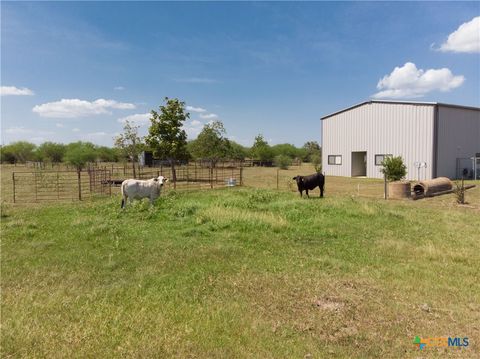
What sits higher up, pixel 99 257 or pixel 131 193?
pixel 131 193

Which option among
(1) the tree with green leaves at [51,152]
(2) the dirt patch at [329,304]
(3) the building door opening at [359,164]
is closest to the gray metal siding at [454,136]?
(3) the building door opening at [359,164]

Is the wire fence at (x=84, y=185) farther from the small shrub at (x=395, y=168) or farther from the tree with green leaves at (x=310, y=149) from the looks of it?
the tree with green leaves at (x=310, y=149)

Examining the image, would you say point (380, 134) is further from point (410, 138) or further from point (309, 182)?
point (309, 182)

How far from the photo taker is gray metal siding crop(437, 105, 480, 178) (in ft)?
80.5

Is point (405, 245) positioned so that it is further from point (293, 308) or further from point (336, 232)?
point (293, 308)

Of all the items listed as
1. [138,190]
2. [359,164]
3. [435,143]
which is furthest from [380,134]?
[138,190]

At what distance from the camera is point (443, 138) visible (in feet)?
80.9

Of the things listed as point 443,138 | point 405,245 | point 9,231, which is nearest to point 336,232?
point 405,245

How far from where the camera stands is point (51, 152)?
76.7 metres

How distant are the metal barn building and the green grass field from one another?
17.4 meters

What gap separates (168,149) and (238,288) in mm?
22119

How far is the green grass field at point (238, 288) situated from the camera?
3.49 m

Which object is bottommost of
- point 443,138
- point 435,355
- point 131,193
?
point 435,355

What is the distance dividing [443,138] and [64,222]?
26.7 meters
